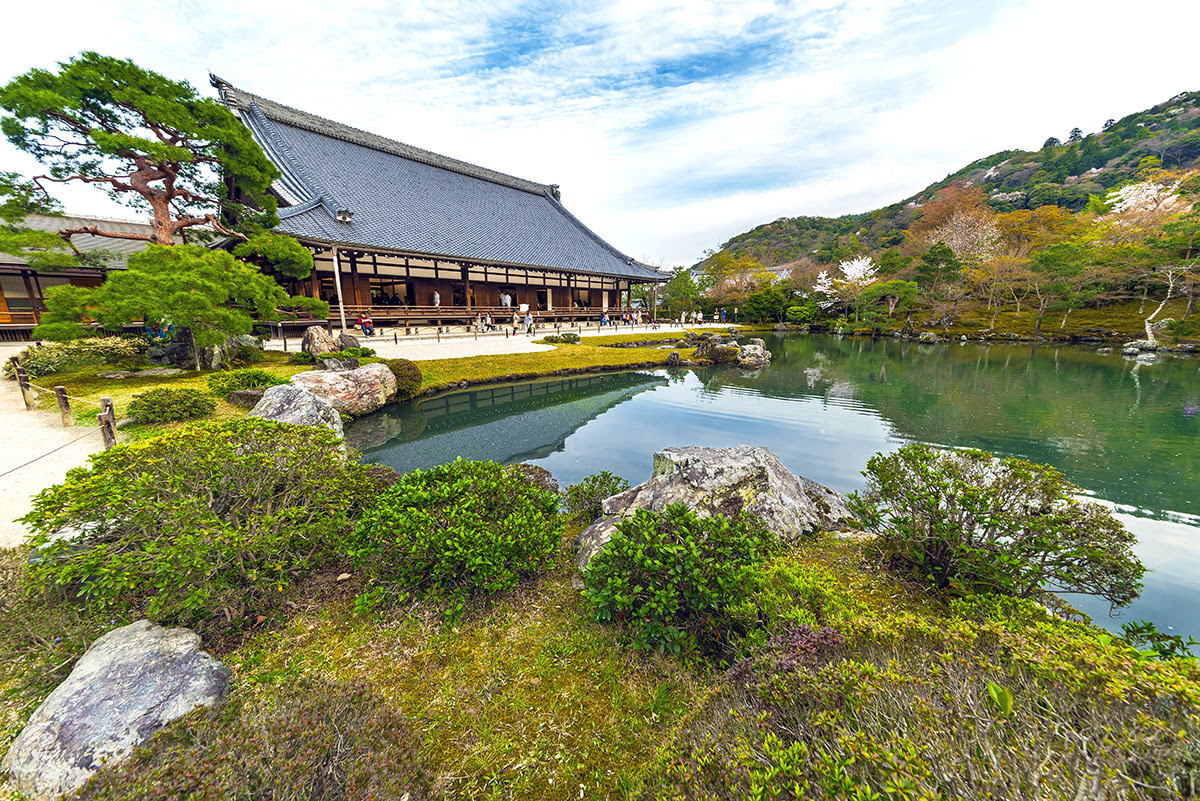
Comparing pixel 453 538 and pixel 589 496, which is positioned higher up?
pixel 453 538

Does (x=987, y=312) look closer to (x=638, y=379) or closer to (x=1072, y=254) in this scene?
(x=1072, y=254)

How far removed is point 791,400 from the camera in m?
14.2

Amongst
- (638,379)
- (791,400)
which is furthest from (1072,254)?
(638,379)

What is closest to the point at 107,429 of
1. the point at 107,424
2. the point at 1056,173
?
the point at 107,424

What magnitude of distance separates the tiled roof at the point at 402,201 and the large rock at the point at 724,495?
687 inches

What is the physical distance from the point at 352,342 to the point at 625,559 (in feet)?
48.8

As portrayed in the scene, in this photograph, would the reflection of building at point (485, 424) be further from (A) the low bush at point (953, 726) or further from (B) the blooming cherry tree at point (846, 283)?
(B) the blooming cherry tree at point (846, 283)

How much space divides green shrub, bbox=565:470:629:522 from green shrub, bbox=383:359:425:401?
28.1 ft

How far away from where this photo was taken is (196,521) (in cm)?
316

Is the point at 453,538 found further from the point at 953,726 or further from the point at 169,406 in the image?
the point at 169,406

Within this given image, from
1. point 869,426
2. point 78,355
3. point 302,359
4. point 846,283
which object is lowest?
point 869,426

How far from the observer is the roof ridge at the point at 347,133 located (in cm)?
2056

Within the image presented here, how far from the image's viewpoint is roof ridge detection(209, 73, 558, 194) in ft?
67.5

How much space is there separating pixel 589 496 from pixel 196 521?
156 inches
